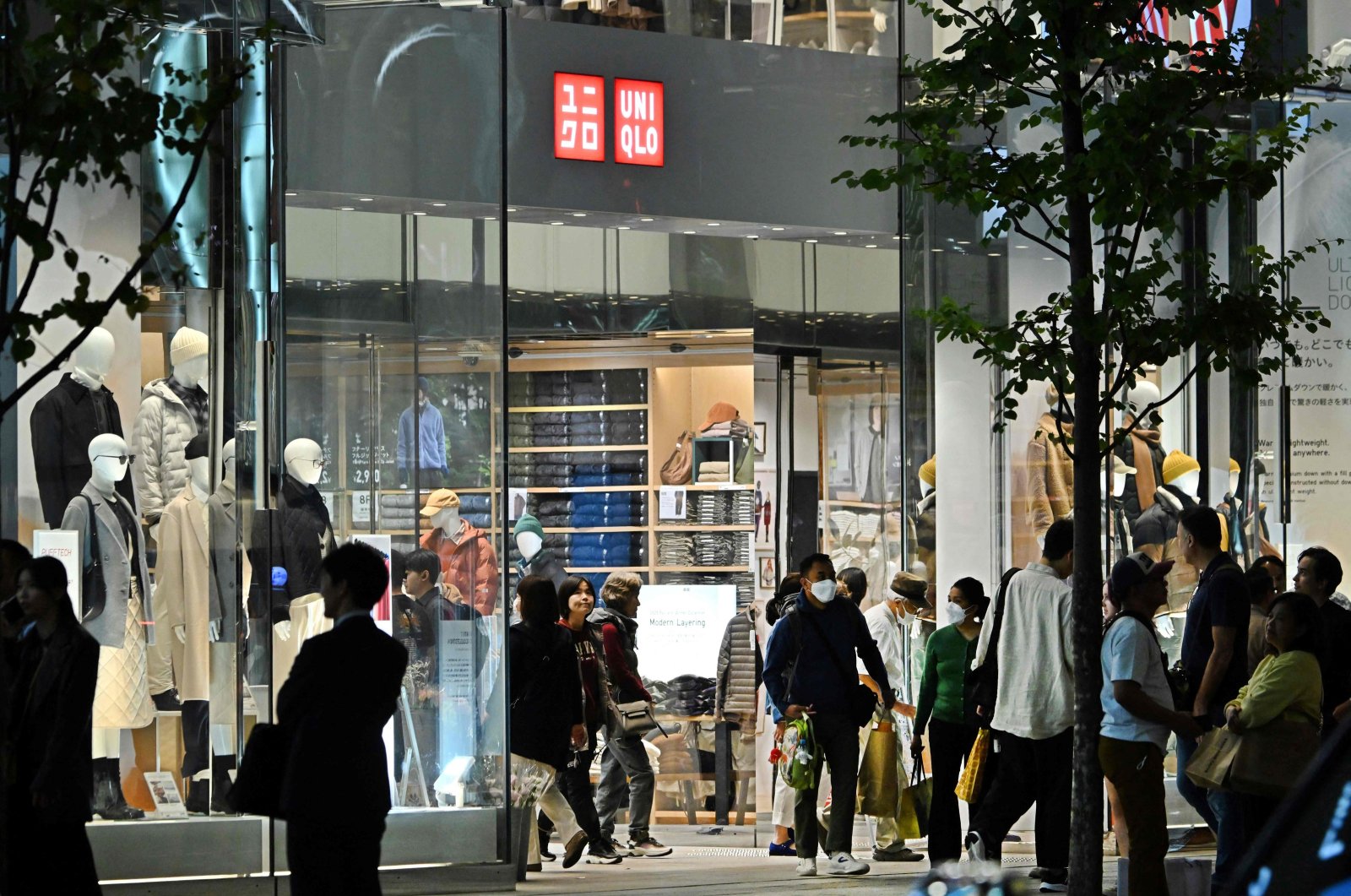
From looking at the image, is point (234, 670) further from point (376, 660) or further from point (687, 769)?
point (687, 769)

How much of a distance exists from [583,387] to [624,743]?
120 inches

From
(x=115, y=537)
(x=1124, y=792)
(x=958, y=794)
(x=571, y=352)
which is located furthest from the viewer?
(x=571, y=352)

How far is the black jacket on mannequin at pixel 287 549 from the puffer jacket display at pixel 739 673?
368 centimetres

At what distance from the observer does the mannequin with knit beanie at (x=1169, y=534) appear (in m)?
11.0

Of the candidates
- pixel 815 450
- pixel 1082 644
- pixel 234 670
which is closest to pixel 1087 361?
pixel 1082 644

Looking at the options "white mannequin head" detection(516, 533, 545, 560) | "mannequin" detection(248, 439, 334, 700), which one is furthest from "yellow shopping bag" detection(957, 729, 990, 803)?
"white mannequin head" detection(516, 533, 545, 560)

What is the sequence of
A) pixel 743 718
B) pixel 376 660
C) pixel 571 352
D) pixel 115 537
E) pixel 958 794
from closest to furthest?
pixel 376 660
pixel 115 537
pixel 958 794
pixel 743 718
pixel 571 352

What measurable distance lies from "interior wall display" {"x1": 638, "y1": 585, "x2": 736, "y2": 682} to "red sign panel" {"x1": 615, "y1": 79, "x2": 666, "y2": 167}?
2.99 m

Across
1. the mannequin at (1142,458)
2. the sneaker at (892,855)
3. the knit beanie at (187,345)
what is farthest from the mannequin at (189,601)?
the mannequin at (1142,458)

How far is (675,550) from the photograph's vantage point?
12344 millimetres

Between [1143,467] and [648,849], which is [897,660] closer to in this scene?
[648,849]

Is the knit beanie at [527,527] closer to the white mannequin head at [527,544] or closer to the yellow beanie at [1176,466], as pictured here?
the white mannequin head at [527,544]

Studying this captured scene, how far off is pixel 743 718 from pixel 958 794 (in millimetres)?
2980

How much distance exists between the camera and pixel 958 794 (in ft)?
28.3
